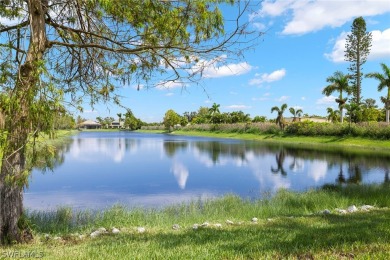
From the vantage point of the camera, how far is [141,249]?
5543 millimetres

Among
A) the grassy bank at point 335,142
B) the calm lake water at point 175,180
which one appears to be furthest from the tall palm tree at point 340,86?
the calm lake water at point 175,180

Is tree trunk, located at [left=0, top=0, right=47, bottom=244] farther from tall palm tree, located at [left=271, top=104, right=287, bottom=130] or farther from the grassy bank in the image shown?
tall palm tree, located at [left=271, top=104, right=287, bottom=130]

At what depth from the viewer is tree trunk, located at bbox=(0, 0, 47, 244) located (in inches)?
239

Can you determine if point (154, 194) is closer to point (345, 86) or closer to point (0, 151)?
point (0, 151)

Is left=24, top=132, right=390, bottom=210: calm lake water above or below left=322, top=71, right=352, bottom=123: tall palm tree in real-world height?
below

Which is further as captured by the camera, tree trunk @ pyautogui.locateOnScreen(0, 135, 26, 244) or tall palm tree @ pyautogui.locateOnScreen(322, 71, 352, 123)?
tall palm tree @ pyautogui.locateOnScreen(322, 71, 352, 123)

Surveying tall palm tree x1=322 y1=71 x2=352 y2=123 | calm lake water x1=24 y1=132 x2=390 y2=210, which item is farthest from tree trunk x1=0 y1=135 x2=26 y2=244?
tall palm tree x1=322 y1=71 x2=352 y2=123

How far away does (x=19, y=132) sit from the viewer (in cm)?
662

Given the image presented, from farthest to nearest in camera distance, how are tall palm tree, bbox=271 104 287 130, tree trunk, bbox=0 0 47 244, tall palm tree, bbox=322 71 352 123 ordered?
tall palm tree, bbox=271 104 287 130
tall palm tree, bbox=322 71 352 123
tree trunk, bbox=0 0 47 244

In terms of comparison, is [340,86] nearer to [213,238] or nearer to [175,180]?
[175,180]

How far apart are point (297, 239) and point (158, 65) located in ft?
15.2

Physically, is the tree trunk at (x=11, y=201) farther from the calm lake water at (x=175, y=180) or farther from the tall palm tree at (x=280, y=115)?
the tall palm tree at (x=280, y=115)

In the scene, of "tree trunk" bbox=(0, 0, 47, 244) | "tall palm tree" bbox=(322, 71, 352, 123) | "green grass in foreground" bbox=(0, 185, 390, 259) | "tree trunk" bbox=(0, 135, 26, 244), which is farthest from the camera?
"tall palm tree" bbox=(322, 71, 352, 123)

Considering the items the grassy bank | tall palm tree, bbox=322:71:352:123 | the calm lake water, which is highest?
tall palm tree, bbox=322:71:352:123
